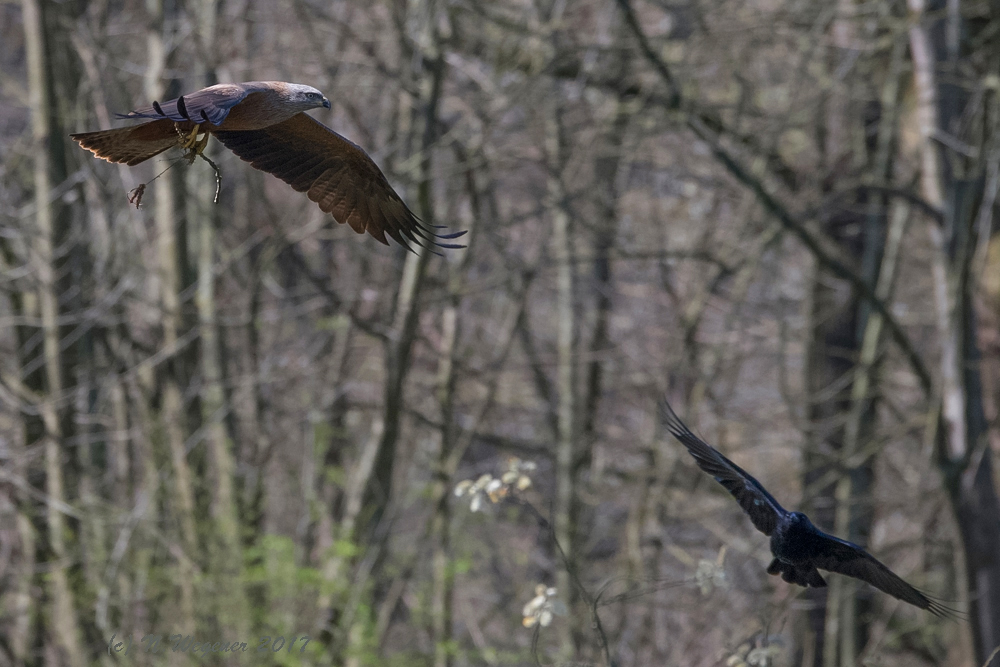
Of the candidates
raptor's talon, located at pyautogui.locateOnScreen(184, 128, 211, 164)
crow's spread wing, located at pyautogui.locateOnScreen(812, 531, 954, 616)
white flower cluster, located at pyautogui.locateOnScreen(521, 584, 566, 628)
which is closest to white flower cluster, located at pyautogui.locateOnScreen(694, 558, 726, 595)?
crow's spread wing, located at pyautogui.locateOnScreen(812, 531, 954, 616)

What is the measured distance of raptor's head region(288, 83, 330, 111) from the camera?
2666 mm

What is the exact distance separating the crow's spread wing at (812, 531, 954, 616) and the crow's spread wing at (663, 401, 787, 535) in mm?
161

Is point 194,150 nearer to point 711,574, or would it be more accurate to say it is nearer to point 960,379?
point 711,574

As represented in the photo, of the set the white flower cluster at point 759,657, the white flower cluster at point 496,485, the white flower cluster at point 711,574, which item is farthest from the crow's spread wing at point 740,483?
the white flower cluster at point 496,485

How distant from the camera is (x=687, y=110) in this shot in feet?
18.2

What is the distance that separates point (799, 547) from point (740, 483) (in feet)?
0.87

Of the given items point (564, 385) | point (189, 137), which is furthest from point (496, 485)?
point (564, 385)

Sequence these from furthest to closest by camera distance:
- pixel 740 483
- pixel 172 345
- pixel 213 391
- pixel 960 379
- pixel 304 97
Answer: pixel 213 391, pixel 172 345, pixel 960 379, pixel 740 483, pixel 304 97

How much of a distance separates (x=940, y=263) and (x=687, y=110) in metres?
1.76

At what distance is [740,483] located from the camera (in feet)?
10.4

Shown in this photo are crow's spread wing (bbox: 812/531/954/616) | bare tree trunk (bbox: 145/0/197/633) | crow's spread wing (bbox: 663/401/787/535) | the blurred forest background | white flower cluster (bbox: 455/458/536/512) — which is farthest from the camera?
bare tree trunk (bbox: 145/0/197/633)

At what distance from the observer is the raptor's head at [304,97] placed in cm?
267

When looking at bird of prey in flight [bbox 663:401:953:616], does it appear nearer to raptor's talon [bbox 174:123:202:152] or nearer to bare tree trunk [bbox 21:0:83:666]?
raptor's talon [bbox 174:123:202:152]

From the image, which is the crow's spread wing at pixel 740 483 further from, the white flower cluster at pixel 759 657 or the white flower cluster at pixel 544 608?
the white flower cluster at pixel 544 608
